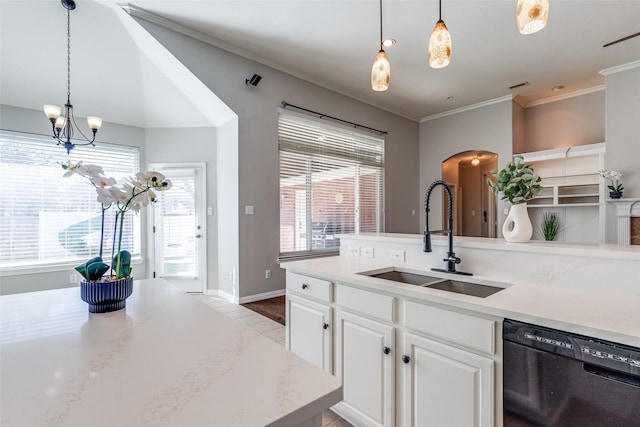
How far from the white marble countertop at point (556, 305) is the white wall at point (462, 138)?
4696mm

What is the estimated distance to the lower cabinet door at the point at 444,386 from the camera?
46.6 inches

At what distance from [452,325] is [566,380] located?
0.38 metres

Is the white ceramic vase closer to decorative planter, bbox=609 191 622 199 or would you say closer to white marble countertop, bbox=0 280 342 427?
white marble countertop, bbox=0 280 342 427

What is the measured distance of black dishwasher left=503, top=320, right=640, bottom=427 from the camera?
2.95ft

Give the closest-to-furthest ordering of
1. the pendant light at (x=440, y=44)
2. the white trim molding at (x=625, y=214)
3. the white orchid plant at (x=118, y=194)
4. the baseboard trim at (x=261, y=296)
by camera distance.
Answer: the white orchid plant at (x=118, y=194), the pendant light at (x=440, y=44), the baseboard trim at (x=261, y=296), the white trim molding at (x=625, y=214)

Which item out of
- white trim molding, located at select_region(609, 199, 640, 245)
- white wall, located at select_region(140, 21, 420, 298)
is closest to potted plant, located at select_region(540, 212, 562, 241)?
white trim molding, located at select_region(609, 199, 640, 245)

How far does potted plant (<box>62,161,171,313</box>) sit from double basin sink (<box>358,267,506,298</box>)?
1218 mm

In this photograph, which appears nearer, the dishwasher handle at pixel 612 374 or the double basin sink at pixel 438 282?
the dishwasher handle at pixel 612 374

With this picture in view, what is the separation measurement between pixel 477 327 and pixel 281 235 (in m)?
3.47

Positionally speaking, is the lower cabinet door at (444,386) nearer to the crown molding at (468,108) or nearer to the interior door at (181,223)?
the interior door at (181,223)

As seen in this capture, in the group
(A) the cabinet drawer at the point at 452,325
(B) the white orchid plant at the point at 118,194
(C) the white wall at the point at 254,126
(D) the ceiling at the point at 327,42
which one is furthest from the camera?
(C) the white wall at the point at 254,126

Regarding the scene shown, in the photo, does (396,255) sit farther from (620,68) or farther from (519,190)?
(620,68)

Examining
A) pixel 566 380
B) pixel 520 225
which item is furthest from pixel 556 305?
pixel 520 225

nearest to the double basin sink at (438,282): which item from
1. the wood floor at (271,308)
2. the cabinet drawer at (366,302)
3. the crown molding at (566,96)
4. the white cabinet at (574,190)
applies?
the cabinet drawer at (366,302)
